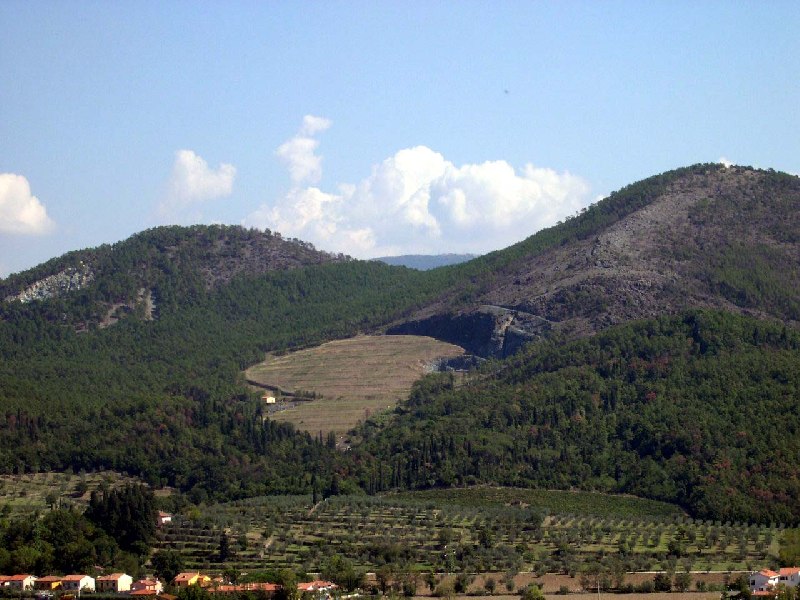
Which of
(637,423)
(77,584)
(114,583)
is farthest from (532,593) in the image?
(637,423)

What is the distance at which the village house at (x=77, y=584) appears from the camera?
89688 millimetres

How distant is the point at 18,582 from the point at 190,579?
986 cm

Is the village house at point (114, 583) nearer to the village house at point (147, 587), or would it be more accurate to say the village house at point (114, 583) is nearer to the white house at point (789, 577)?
the village house at point (147, 587)

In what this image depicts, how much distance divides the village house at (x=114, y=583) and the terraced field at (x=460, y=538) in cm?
726

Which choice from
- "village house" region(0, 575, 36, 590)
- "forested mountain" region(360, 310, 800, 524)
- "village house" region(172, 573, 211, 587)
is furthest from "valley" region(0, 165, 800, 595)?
"village house" region(0, 575, 36, 590)

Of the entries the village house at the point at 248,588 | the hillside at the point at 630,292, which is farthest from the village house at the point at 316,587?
the hillside at the point at 630,292

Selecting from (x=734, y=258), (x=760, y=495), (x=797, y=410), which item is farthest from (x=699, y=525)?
(x=734, y=258)

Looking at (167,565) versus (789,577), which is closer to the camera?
(789,577)

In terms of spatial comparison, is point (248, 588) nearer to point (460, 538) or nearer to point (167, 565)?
point (167, 565)

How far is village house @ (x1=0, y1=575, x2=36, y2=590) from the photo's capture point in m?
88.8

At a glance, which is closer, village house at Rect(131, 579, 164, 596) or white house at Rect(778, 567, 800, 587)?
village house at Rect(131, 579, 164, 596)

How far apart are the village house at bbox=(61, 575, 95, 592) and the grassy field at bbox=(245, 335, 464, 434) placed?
66.3 meters

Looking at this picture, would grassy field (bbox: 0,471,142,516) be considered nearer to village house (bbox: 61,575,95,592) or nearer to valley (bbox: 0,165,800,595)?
valley (bbox: 0,165,800,595)

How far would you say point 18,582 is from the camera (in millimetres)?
89312
